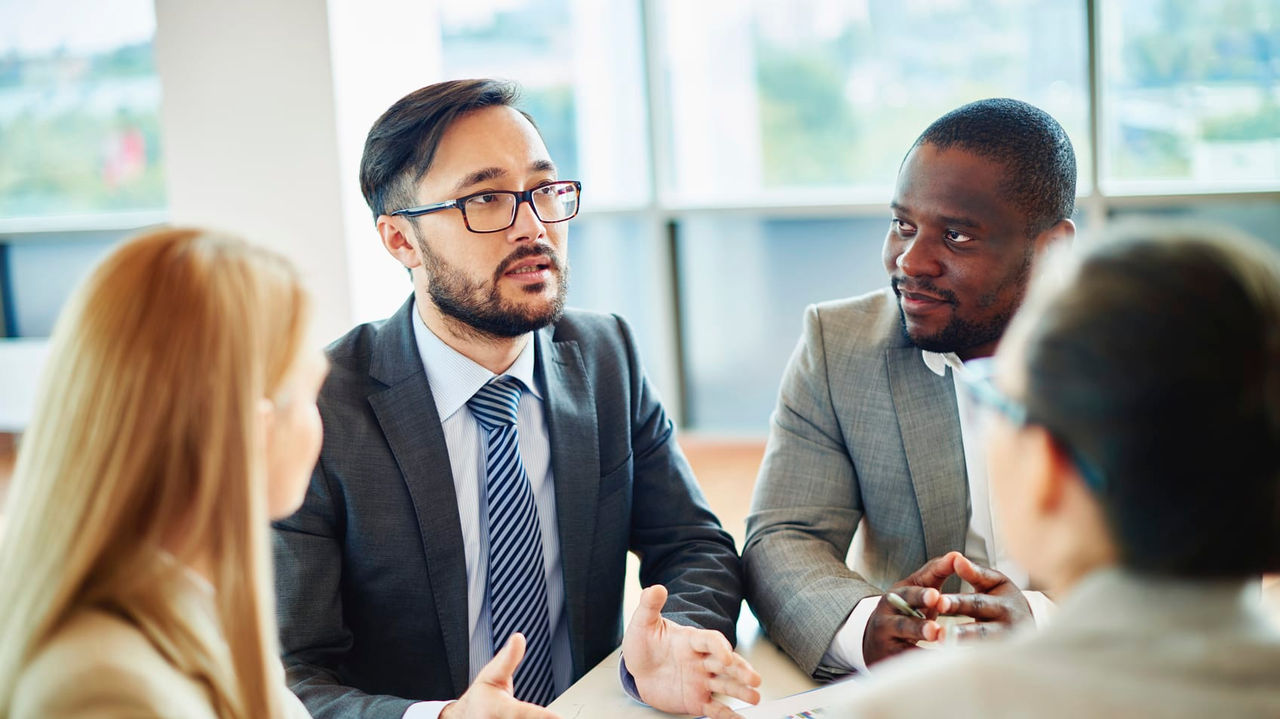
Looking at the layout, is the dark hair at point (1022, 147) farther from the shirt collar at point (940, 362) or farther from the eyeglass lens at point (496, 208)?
the eyeglass lens at point (496, 208)

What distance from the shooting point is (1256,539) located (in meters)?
0.74

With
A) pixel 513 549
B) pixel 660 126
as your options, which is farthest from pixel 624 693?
pixel 660 126

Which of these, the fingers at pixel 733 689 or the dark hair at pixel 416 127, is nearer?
the fingers at pixel 733 689

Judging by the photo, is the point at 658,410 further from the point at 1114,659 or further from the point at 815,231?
the point at 815,231

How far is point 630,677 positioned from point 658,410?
23.3 inches

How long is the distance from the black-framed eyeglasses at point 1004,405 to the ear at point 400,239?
1.09 m

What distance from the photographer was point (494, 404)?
1.76 meters

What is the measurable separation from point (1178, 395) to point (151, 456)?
77 centimetres

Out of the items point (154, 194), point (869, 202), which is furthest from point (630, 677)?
point (154, 194)

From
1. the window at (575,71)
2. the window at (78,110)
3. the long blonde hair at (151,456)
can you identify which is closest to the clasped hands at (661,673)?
the long blonde hair at (151,456)

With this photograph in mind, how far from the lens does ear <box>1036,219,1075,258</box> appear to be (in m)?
1.74

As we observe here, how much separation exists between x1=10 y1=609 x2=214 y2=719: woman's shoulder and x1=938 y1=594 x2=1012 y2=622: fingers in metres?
0.93

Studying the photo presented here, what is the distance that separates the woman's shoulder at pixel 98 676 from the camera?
2.81 ft

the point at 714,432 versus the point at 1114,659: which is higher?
the point at 1114,659
